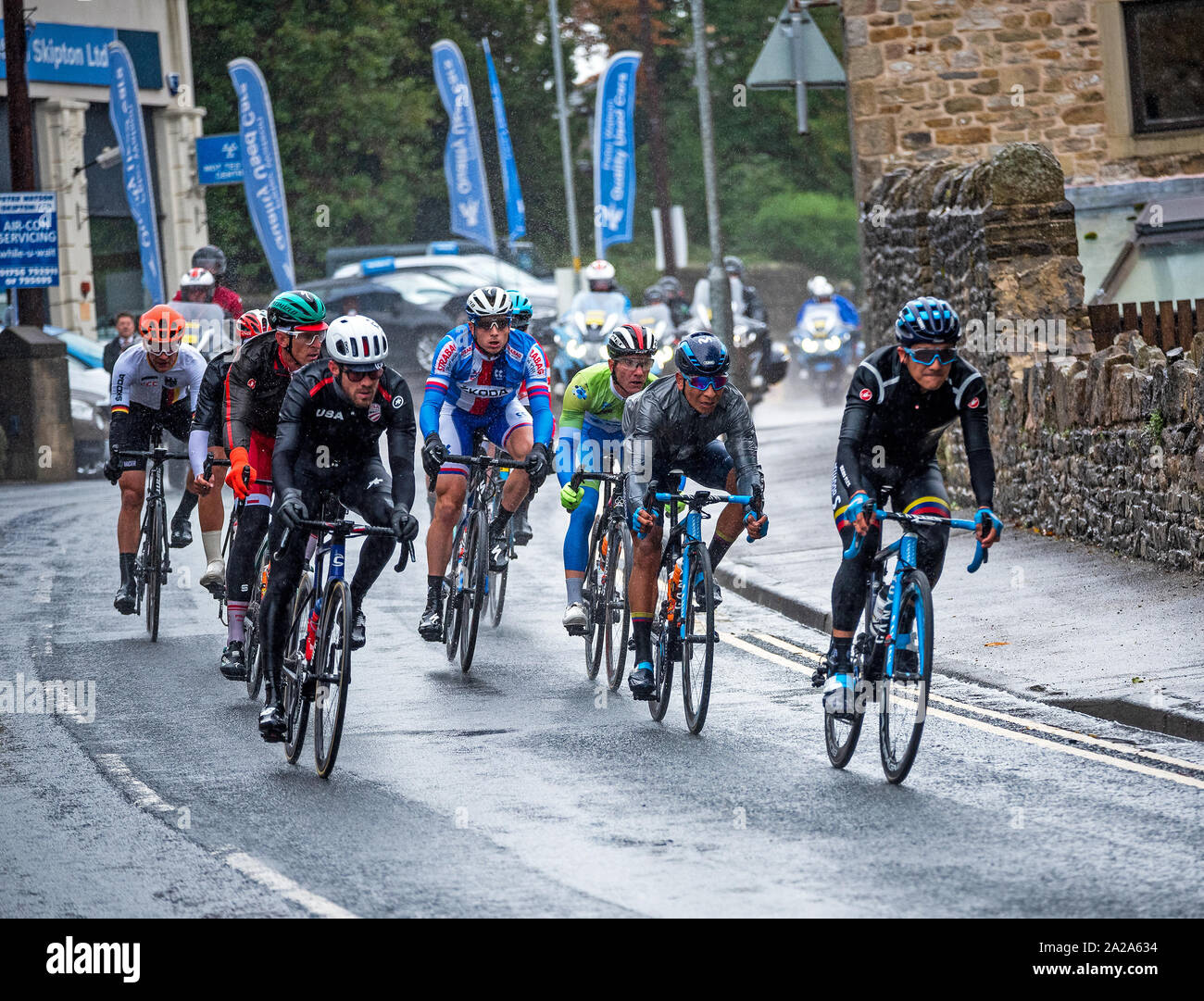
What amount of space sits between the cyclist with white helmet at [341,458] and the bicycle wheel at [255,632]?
1070 mm

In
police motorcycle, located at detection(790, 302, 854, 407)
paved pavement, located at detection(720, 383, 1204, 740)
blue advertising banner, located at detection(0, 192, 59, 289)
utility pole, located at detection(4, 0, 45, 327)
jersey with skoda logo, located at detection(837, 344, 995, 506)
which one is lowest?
paved pavement, located at detection(720, 383, 1204, 740)

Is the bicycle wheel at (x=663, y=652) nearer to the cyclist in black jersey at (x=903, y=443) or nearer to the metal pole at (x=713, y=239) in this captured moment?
the cyclist in black jersey at (x=903, y=443)

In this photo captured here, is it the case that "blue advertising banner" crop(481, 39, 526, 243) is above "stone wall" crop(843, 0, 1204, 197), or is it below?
above

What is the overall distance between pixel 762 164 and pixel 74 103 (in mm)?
25412

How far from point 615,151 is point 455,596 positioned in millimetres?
25609

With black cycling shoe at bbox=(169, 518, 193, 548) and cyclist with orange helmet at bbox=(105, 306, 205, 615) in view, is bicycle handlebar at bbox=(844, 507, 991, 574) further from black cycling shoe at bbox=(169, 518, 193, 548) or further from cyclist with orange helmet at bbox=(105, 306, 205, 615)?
black cycling shoe at bbox=(169, 518, 193, 548)

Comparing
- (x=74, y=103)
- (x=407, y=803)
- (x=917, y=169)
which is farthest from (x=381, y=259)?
(x=407, y=803)

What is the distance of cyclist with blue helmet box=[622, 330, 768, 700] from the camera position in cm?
930

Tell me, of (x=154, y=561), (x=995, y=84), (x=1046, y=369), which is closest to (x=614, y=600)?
(x=154, y=561)

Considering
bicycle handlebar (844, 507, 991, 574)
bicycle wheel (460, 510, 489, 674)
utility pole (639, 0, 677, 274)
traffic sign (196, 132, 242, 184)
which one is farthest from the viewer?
utility pole (639, 0, 677, 274)

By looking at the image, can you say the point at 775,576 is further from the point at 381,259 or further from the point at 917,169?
the point at 381,259

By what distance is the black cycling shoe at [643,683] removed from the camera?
31.1 feet

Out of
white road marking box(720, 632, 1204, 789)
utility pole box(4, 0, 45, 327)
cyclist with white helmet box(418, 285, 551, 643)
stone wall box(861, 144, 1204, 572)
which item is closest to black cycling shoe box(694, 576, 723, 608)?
white road marking box(720, 632, 1204, 789)

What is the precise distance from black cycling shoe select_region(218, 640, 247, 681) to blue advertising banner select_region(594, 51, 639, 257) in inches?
1017
